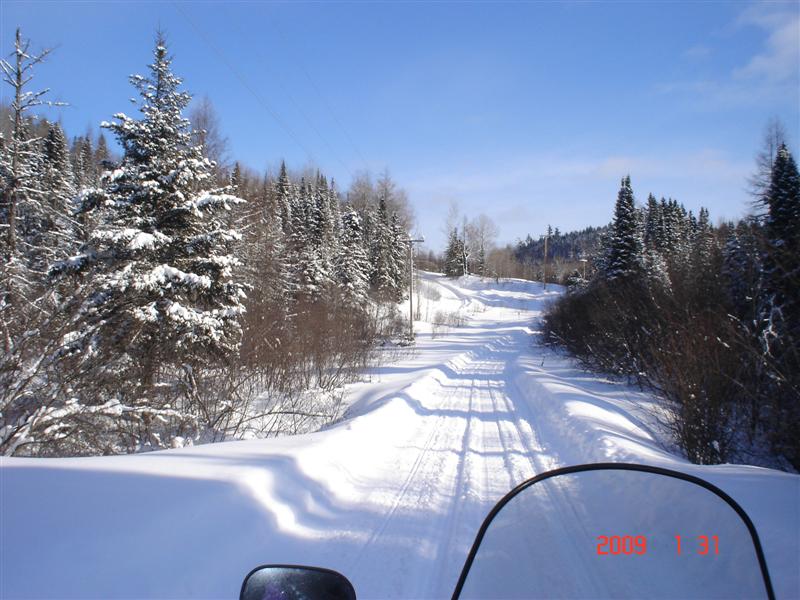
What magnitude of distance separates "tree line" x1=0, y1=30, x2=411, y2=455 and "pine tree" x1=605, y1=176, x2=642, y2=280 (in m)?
19.4

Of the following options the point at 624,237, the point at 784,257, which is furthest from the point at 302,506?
the point at 624,237

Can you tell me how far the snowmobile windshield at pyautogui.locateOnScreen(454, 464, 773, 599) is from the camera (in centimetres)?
157

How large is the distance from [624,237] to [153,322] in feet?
95.8

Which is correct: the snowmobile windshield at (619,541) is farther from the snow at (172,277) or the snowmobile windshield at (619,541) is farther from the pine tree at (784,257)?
the snow at (172,277)

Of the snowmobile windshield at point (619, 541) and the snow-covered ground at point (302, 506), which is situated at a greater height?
the snowmobile windshield at point (619, 541)

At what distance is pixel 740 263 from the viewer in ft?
34.4

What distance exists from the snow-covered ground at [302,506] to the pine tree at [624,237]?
76.2 feet

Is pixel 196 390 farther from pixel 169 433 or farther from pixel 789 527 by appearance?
pixel 789 527

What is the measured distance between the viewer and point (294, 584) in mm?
1654

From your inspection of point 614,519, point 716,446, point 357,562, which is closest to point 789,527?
point 614,519

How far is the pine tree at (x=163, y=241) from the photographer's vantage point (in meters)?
9.50

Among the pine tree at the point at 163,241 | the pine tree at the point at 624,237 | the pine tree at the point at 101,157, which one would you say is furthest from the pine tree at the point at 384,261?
the pine tree at the point at 163,241

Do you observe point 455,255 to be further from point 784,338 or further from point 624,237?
point 784,338
